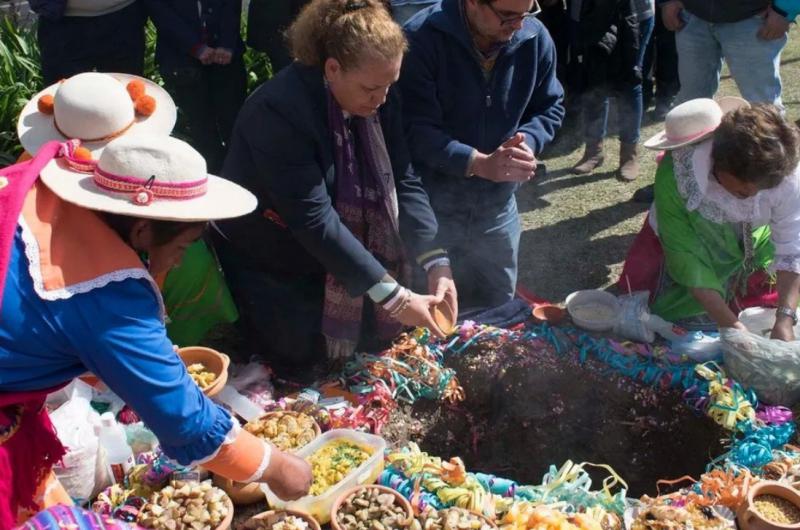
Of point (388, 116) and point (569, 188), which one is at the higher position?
point (388, 116)

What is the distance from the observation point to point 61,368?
205 cm

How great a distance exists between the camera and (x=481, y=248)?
4.14 metres

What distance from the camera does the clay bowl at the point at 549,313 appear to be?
394cm

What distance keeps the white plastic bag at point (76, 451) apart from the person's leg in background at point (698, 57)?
4005 mm

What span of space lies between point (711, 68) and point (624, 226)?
3.59 ft

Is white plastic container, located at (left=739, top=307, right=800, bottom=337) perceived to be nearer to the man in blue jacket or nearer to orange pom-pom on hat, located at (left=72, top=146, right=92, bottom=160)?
the man in blue jacket

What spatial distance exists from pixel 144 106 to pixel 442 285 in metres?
1.43

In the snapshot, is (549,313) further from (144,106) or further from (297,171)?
(144,106)

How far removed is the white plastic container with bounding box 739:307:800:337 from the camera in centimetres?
368

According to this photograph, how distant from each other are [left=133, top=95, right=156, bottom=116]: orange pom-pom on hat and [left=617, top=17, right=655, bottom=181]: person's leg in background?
344 centimetres

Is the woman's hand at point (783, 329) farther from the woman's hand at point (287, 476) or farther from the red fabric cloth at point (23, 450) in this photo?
the red fabric cloth at point (23, 450)

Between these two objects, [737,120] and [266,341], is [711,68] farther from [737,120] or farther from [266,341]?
[266,341]

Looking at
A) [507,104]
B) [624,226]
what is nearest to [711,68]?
[624,226]

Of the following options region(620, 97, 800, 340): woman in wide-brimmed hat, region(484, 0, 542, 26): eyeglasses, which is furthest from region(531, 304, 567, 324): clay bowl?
region(484, 0, 542, 26): eyeglasses
